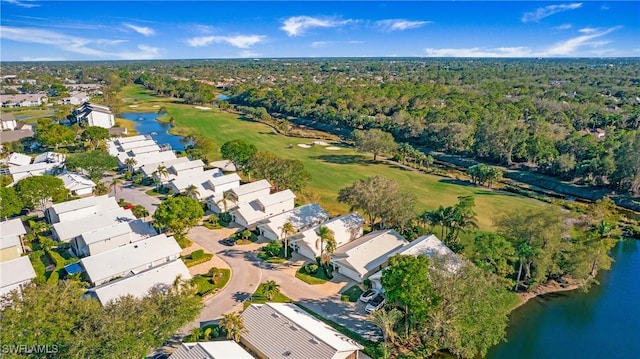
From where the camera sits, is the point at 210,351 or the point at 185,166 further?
the point at 185,166

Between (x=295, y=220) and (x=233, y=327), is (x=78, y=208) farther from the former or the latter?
(x=233, y=327)

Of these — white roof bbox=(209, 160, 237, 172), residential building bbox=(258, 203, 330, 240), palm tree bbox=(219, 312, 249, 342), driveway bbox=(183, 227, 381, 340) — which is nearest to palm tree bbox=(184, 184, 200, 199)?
driveway bbox=(183, 227, 381, 340)

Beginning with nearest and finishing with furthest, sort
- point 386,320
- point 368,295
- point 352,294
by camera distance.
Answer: point 386,320 → point 368,295 → point 352,294

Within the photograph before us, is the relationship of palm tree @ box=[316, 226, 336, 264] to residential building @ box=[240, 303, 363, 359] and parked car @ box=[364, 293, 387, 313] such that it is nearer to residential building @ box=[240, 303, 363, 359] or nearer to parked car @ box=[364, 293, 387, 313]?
parked car @ box=[364, 293, 387, 313]

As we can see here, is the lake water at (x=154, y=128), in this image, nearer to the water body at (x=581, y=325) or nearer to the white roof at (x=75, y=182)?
the white roof at (x=75, y=182)

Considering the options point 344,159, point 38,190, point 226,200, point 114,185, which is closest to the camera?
point 38,190

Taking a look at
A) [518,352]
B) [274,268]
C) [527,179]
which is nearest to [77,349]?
[274,268]

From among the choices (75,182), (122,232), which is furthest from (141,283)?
(75,182)

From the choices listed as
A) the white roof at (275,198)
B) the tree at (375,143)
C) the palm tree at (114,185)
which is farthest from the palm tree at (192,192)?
the tree at (375,143)
